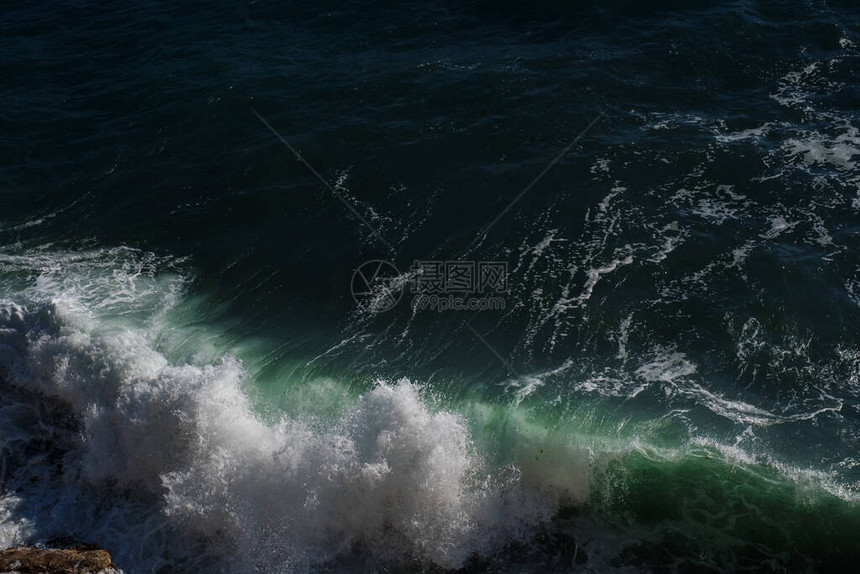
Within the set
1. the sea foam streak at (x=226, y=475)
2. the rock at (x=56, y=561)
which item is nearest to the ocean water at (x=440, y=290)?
the sea foam streak at (x=226, y=475)

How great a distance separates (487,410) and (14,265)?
Answer: 35.7ft

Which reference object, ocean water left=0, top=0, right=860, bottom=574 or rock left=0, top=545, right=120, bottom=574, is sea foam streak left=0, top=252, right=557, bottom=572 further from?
rock left=0, top=545, right=120, bottom=574

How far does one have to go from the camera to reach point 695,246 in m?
16.1

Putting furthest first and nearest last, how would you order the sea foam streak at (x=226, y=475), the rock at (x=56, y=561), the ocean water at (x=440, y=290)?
the ocean water at (x=440, y=290)
the sea foam streak at (x=226, y=475)
the rock at (x=56, y=561)

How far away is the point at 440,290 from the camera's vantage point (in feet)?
52.2

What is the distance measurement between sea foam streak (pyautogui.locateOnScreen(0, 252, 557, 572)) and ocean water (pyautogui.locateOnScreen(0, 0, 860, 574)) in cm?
4

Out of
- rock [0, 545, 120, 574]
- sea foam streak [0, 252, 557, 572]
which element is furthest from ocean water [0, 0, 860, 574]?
rock [0, 545, 120, 574]

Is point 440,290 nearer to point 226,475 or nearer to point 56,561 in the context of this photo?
point 226,475

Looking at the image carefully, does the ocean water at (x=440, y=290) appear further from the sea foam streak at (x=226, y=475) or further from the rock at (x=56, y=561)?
the rock at (x=56, y=561)

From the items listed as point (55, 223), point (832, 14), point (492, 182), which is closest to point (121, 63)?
point (55, 223)

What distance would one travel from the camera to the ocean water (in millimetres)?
12086

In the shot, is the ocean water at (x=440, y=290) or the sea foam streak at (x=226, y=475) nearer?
the sea foam streak at (x=226, y=475)

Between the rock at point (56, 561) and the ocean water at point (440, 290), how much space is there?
50cm

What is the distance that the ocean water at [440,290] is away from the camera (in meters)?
12.1
